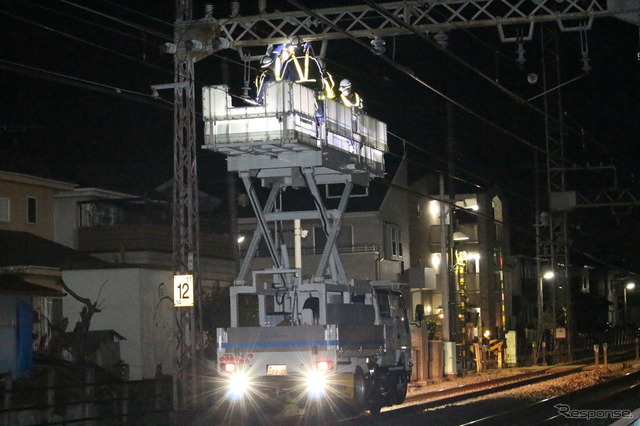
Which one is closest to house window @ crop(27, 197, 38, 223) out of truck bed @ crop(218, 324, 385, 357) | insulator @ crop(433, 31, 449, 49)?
truck bed @ crop(218, 324, 385, 357)

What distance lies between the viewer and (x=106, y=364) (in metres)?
29.7

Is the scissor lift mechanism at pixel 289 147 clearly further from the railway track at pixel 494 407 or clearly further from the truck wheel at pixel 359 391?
the railway track at pixel 494 407

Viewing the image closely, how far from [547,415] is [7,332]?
1286cm

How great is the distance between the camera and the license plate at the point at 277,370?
20.4 meters

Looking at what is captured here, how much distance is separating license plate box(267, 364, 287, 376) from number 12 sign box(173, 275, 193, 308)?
207 centimetres

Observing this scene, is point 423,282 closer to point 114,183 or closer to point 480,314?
point 480,314

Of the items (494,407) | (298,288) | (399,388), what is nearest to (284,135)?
(298,288)

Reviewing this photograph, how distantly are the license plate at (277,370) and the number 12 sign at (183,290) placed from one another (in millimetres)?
2068

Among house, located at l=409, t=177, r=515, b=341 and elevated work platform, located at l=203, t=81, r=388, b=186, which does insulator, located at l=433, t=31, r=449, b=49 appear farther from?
house, located at l=409, t=177, r=515, b=341

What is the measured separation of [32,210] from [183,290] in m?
17.5

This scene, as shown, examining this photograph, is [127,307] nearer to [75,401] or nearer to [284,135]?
[75,401]

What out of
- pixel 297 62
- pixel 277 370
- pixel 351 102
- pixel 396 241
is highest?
pixel 297 62

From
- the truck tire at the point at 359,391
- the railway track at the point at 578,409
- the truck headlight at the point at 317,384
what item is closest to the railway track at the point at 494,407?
the railway track at the point at 578,409

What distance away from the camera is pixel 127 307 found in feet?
112
